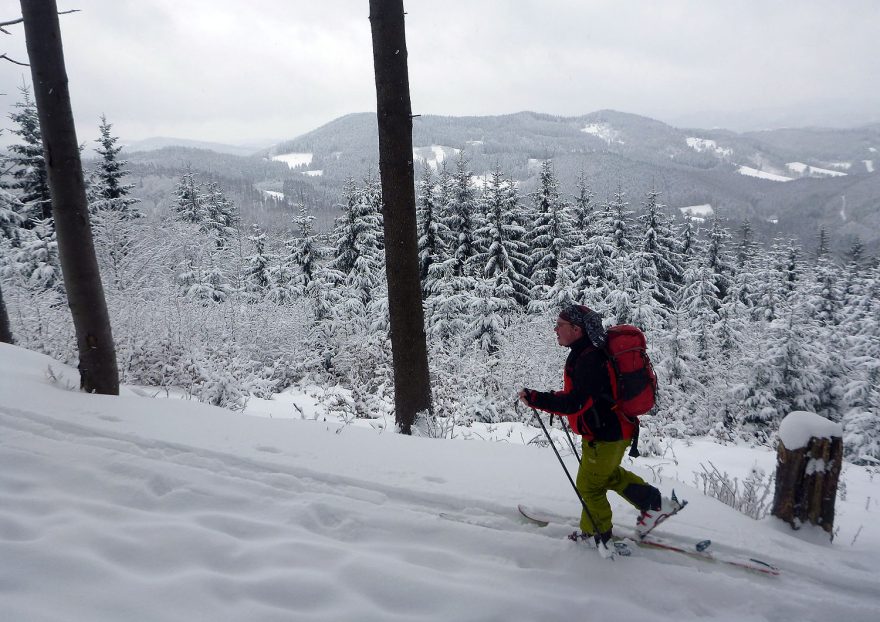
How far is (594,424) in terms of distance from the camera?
127 inches

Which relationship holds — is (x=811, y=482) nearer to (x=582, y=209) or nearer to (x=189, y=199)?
(x=582, y=209)

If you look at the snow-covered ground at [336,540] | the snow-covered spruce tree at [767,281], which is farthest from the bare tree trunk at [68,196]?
the snow-covered spruce tree at [767,281]

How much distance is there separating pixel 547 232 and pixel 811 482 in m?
22.5

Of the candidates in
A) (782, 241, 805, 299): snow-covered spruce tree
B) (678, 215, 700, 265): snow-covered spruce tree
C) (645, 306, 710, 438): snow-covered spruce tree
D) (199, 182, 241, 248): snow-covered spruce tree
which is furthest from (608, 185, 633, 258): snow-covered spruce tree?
(199, 182, 241, 248): snow-covered spruce tree

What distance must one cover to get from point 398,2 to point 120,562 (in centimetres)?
556

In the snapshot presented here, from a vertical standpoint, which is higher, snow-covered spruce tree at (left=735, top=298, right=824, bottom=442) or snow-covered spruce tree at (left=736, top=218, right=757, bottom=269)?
snow-covered spruce tree at (left=736, top=218, right=757, bottom=269)

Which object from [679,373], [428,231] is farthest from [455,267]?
[679,373]

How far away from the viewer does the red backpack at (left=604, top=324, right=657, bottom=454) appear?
3.13m

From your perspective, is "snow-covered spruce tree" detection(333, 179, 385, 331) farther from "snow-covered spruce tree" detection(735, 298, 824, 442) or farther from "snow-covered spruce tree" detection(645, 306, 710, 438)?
"snow-covered spruce tree" detection(735, 298, 824, 442)

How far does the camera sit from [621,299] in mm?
20734

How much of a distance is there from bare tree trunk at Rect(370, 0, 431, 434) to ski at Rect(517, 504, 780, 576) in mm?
2572

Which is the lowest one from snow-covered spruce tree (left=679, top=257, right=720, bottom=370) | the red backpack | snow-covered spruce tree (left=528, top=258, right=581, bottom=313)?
snow-covered spruce tree (left=679, top=257, right=720, bottom=370)

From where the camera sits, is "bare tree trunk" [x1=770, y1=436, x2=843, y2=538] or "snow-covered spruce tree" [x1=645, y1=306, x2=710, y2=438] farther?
"snow-covered spruce tree" [x1=645, y1=306, x2=710, y2=438]

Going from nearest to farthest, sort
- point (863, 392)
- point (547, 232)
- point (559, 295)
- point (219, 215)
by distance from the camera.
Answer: point (863, 392)
point (559, 295)
point (547, 232)
point (219, 215)
